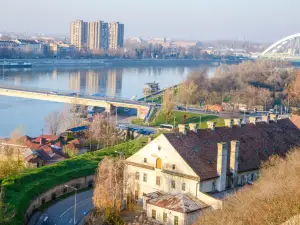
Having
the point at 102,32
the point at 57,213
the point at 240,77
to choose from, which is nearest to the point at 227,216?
the point at 57,213

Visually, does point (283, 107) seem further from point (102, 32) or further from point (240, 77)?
point (102, 32)

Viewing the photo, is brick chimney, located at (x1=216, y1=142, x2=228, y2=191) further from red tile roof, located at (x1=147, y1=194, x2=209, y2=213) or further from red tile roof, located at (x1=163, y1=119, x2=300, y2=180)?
red tile roof, located at (x1=147, y1=194, x2=209, y2=213)

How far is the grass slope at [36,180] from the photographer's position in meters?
12.5

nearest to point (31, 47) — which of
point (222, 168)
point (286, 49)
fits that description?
point (286, 49)

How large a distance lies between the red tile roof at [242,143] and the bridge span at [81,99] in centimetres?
1767

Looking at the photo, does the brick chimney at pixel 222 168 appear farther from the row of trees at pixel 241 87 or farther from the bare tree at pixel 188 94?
the bare tree at pixel 188 94

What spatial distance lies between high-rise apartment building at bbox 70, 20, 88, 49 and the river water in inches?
1665

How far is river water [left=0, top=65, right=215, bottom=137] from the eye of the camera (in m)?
30.7

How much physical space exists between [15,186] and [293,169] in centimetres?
695

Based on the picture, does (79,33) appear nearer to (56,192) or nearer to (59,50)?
(59,50)

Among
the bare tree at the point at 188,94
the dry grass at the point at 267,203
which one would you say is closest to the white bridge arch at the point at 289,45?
the bare tree at the point at 188,94

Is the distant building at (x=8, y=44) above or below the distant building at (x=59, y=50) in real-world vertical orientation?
above

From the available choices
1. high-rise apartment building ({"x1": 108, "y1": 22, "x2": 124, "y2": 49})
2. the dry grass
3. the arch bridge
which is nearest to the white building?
the dry grass

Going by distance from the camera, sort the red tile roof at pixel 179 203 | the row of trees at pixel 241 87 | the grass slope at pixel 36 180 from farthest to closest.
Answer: the row of trees at pixel 241 87, the grass slope at pixel 36 180, the red tile roof at pixel 179 203
